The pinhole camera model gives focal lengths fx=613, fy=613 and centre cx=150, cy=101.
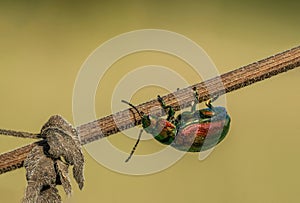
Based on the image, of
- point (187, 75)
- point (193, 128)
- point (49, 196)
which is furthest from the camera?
point (187, 75)

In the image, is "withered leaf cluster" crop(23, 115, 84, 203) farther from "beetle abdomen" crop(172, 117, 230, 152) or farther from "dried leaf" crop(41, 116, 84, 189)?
"beetle abdomen" crop(172, 117, 230, 152)

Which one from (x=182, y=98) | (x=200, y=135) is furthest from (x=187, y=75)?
(x=182, y=98)

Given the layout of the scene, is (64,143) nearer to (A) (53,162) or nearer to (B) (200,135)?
(A) (53,162)

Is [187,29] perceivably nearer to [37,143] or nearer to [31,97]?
[31,97]

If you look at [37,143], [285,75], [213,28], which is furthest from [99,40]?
[37,143]

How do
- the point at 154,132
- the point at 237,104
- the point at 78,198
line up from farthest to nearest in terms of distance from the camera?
the point at 237,104 < the point at 78,198 < the point at 154,132

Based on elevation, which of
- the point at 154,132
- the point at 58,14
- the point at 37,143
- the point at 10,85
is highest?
the point at 58,14

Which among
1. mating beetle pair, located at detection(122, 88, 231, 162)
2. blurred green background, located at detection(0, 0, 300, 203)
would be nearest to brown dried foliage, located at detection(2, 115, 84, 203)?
mating beetle pair, located at detection(122, 88, 231, 162)
